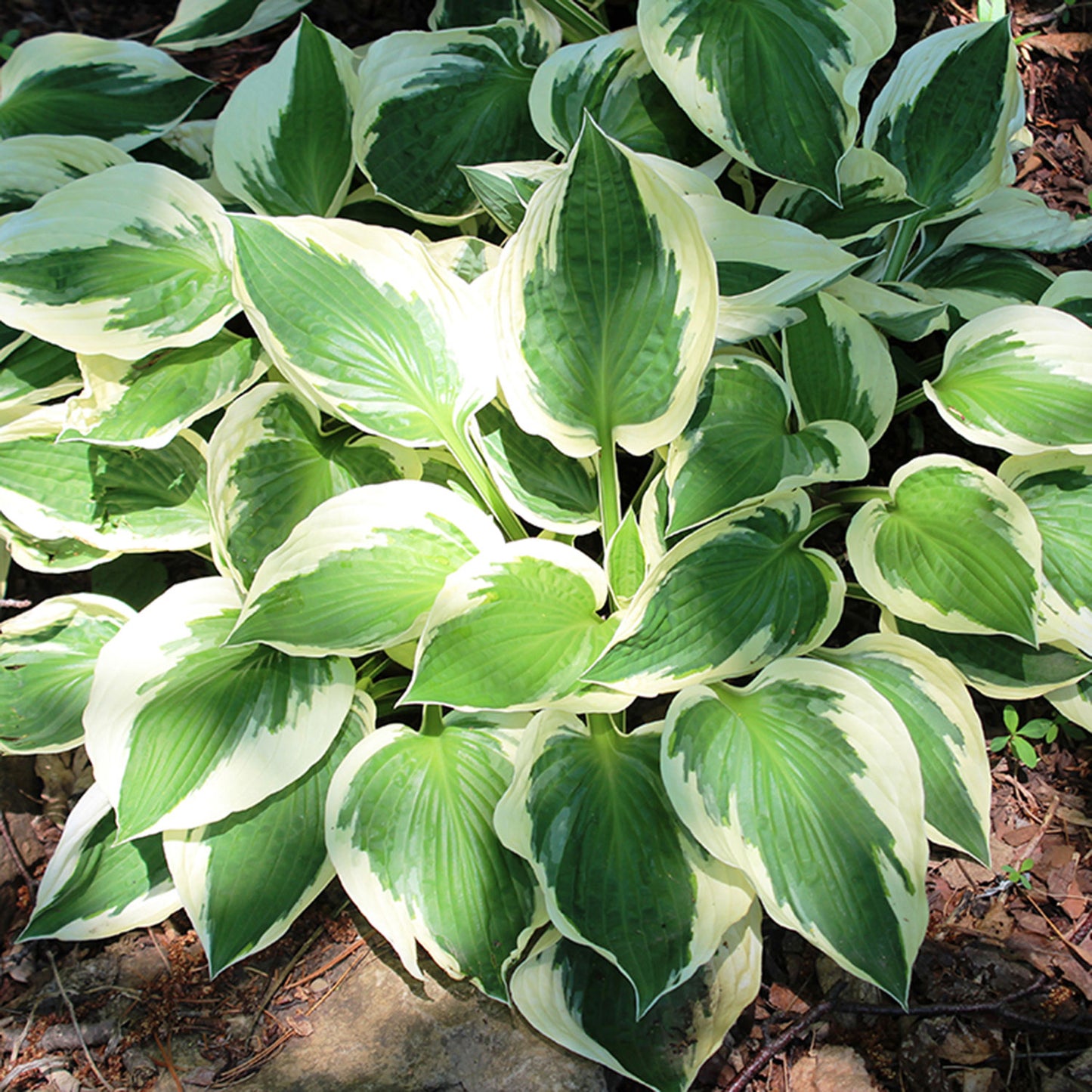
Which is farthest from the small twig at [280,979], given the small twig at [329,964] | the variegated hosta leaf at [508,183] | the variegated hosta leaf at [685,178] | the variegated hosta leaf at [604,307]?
the variegated hosta leaf at [685,178]

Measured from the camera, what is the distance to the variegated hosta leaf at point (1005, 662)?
1.41 meters

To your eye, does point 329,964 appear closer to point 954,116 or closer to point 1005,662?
point 1005,662

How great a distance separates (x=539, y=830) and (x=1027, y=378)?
951 mm

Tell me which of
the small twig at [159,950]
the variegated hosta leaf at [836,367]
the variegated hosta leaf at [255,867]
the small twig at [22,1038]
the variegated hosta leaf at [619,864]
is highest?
the variegated hosta leaf at [836,367]

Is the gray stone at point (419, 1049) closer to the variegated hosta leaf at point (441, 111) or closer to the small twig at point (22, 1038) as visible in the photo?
the small twig at point (22, 1038)

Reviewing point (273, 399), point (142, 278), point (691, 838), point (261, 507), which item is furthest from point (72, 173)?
point (691, 838)

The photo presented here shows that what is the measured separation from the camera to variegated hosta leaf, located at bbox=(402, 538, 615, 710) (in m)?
1.23

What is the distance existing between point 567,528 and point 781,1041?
2.61ft

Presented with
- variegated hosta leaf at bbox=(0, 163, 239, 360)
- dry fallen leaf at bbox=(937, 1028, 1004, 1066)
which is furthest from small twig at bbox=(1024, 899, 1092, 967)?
variegated hosta leaf at bbox=(0, 163, 239, 360)

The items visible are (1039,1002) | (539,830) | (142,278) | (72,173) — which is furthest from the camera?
(72,173)

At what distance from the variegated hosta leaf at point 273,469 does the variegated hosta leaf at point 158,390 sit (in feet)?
0.26

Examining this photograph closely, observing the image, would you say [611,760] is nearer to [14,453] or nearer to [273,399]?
[273,399]

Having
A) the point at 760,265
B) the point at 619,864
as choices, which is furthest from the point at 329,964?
the point at 760,265

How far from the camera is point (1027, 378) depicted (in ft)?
4.65
